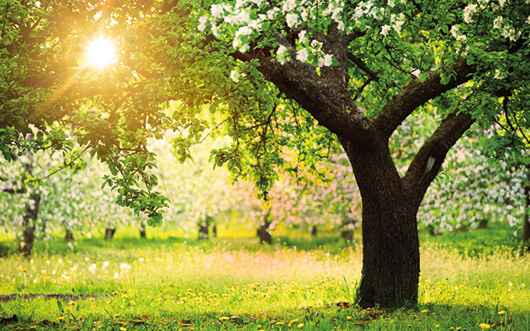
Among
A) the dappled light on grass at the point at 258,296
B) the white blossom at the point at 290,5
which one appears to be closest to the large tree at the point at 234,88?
the dappled light on grass at the point at 258,296

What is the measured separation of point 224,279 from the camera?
1055 centimetres

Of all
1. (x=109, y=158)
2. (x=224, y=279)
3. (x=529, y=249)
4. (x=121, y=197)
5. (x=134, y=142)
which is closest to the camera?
(x=121, y=197)

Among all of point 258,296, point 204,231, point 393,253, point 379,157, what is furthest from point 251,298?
point 204,231

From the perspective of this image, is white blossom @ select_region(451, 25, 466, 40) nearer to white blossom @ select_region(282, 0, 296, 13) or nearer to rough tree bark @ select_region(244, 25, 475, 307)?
rough tree bark @ select_region(244, 25, 475, 307)

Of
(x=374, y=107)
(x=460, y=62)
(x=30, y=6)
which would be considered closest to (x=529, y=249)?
(x=374, y=107)

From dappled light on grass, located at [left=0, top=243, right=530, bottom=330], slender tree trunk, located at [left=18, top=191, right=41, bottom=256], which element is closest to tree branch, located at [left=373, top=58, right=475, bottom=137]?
dappled light on grass, located at [left=0, top=243, right=530, bottom=330]

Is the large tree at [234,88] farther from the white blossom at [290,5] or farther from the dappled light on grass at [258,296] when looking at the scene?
the white blossom at [290,5]

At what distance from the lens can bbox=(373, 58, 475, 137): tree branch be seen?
21.0ft

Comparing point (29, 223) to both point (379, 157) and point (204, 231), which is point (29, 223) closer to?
point (379, 157)

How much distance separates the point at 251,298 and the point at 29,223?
35.5 feet

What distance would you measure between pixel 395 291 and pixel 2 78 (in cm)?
636

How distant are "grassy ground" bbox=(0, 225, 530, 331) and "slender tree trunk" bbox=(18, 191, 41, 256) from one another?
8.25ft

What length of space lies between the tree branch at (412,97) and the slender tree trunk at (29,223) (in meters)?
13.5

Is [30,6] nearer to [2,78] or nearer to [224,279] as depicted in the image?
[2,78]
